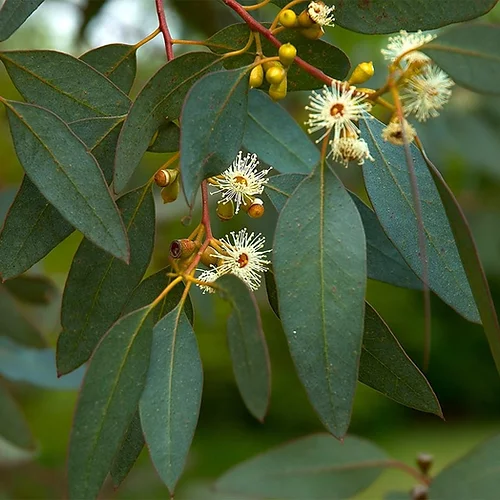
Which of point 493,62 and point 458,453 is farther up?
point 458,453

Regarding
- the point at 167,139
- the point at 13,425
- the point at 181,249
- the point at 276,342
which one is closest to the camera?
the point at 181,249

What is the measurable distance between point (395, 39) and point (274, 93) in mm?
129

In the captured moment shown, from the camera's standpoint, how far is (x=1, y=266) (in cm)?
74

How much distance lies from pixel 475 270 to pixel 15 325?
95 centimetres

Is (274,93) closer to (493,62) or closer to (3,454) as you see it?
(493,62)

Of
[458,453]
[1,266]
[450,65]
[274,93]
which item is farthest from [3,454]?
[458,453]

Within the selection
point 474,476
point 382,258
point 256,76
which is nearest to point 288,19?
point 256,76

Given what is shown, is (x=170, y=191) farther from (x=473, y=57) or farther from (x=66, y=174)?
(x=473, y=57)

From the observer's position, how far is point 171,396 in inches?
26.7

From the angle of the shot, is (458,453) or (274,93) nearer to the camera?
(274,93)

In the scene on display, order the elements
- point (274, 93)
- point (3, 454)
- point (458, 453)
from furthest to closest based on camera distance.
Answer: point (458, 453)
point (3, 454)
point (274, 93)

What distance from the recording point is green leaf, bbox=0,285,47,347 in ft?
4.52

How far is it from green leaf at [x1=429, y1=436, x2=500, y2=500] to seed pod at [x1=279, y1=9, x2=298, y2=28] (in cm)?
62

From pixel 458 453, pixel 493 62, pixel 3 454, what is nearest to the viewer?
pixel 493 62
